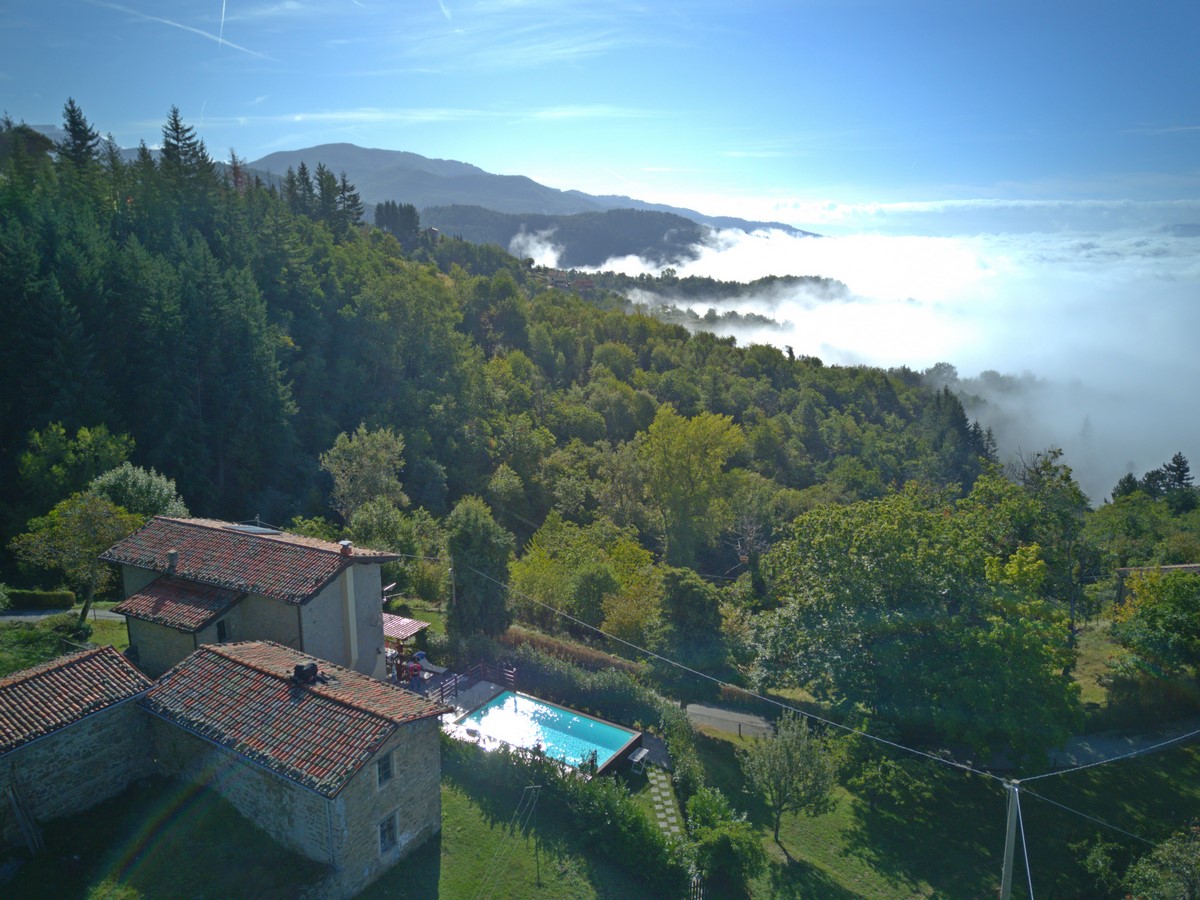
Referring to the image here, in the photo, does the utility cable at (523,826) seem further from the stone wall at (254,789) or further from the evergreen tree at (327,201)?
Result: the evergreen tree at (327,201)

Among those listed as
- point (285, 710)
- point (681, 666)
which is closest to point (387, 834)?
point (285, 710)

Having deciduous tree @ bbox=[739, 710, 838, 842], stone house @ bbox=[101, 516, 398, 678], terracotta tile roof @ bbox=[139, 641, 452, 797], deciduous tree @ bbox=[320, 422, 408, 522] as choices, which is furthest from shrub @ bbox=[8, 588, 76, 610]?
deciduous tree @ bbox=[739, 710, 838, 842]

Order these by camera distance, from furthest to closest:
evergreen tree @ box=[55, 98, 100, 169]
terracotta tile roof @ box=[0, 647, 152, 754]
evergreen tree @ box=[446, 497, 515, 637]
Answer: evergreen tree @ box=[55, 98, 100, 169]
evergreen tree @ box=[446, 497, 515, 637]
terracotta tile roof @ box=[0, 647, 152, 754]

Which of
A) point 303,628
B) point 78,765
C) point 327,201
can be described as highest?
point 327,201

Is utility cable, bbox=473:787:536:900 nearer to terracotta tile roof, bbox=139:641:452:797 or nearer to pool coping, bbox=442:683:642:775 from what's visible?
pool coping, bbox=442:683:642:775

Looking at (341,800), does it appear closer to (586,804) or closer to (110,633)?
(586,804)

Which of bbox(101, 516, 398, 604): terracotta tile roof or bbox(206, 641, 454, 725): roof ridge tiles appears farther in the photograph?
bbox(101, 516, 398, 604): terracotta tile roof
